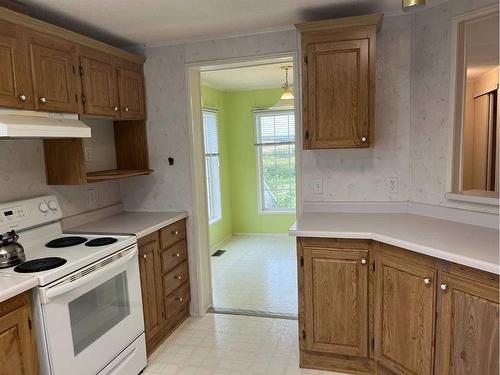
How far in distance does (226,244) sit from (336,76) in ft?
11.4

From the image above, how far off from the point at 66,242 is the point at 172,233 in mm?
802

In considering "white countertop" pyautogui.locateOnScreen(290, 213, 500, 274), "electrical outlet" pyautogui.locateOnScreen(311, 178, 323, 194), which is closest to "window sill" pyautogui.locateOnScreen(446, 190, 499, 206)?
"white countertop" pyautogui.locateOnScreen(290, 213, 500, 274)

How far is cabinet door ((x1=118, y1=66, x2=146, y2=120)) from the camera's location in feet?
8.98

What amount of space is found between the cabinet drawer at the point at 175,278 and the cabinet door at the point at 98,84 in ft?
4.19

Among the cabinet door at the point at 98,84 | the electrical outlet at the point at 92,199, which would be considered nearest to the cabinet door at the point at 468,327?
the cabinet door at the point at 98,84

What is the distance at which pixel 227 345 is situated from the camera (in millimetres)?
2670

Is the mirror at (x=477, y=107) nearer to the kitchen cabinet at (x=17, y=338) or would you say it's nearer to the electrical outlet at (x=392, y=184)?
the electrical outlet at (x=392, y=184)

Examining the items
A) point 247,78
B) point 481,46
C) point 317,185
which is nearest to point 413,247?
point 317,185

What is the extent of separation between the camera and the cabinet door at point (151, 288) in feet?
8.16

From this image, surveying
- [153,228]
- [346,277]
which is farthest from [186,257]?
[346,277]

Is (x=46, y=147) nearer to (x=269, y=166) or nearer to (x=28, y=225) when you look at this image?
(x=28, y=225)

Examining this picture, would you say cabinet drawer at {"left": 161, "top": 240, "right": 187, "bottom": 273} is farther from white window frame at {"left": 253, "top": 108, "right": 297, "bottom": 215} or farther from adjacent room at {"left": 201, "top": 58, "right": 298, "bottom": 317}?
white window frame at {"left": 253, "top": 108, "right": 297, "bottom": 215}

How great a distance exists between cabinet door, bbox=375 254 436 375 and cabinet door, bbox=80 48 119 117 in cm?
205

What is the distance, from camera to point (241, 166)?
18.6ft
